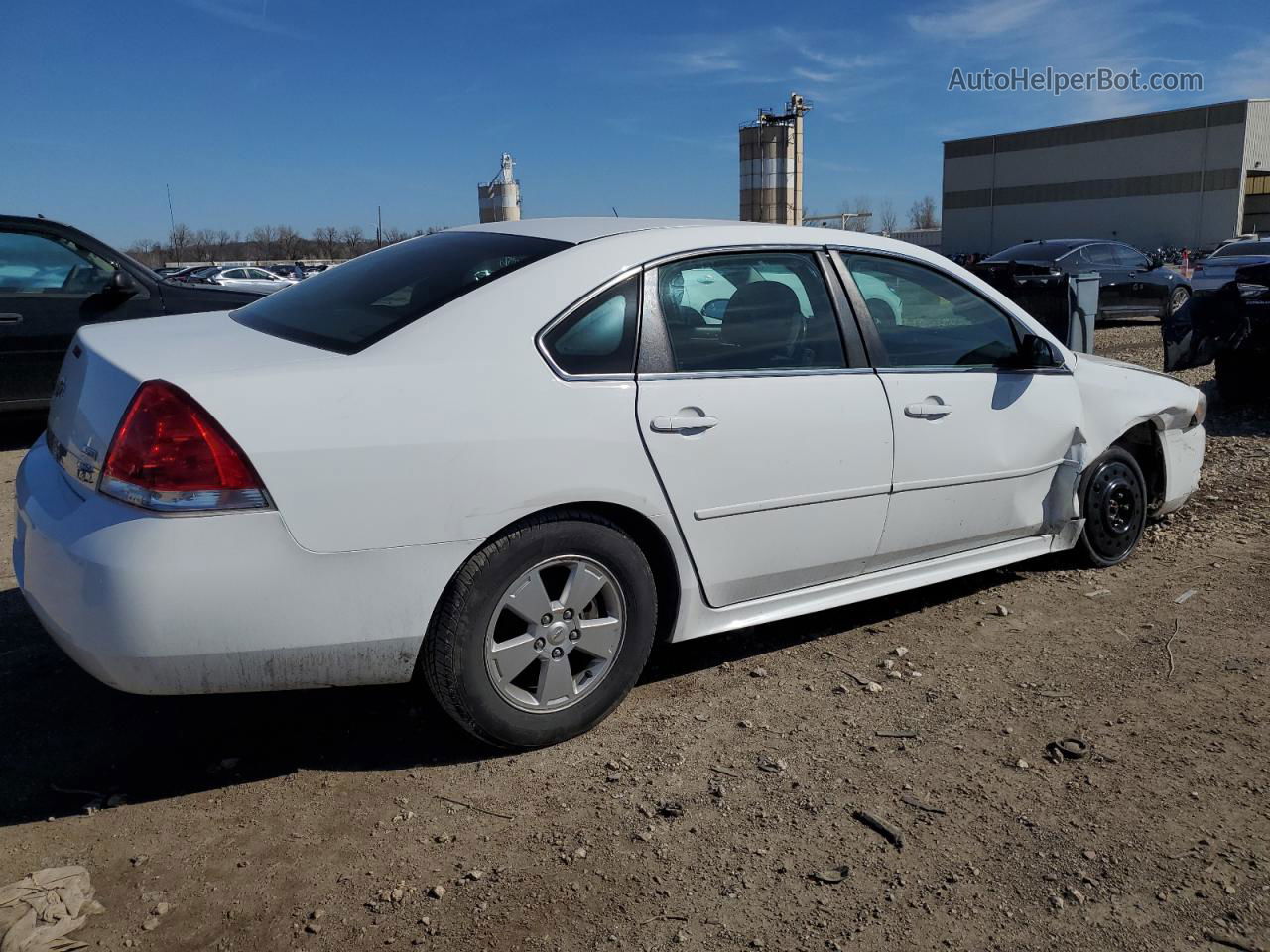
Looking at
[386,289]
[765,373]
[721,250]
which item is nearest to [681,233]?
[721,250]

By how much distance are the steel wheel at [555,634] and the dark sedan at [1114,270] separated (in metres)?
14.9

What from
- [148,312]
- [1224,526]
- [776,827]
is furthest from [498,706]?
[148,312]

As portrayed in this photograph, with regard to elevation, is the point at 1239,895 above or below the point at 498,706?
below

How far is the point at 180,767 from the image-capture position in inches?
121

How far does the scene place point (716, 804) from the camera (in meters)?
2.90

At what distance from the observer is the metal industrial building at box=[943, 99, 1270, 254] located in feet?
190

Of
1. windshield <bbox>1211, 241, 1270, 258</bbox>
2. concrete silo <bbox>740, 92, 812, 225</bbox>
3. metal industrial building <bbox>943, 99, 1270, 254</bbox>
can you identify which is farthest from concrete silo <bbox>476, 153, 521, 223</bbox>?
windshield <bbox>1211, 241, 1270, 258</bbox>

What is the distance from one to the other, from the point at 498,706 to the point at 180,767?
971mm

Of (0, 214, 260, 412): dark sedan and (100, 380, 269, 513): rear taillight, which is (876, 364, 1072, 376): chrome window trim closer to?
(100, 380, 269, 513): rear taillight

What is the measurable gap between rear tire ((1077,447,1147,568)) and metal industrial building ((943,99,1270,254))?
61.8 m

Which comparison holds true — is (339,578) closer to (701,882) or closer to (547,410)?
(547,410)

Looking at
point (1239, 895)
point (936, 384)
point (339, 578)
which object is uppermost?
point (936, 384)

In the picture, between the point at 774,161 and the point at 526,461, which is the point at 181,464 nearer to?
the point at 526,461

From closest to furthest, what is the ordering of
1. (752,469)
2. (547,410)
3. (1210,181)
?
(547,410) < (752,469) < (1210,181)
